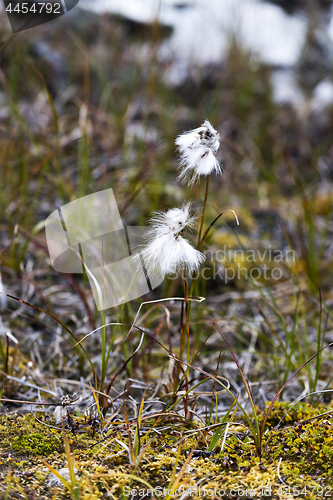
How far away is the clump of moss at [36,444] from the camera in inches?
39.8

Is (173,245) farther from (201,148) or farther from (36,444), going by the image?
(36,444)

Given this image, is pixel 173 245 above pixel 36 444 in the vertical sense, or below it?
above

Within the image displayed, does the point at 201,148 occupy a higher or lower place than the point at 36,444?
higher

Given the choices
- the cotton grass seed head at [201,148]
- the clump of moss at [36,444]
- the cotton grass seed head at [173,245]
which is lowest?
the clump of moss at [36,444]

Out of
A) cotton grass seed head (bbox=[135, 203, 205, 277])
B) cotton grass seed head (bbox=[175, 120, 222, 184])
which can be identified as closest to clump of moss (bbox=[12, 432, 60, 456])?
cotton grass seed head (bbox=[135, 203, 205, 277])

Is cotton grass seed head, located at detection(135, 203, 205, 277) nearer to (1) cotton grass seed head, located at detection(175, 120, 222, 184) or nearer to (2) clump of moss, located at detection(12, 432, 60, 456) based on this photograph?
(1) cotton grass seed head, located at detection(175, 120, 222, 184)

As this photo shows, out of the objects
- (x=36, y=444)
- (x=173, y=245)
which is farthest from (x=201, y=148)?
(x=36, y=444)

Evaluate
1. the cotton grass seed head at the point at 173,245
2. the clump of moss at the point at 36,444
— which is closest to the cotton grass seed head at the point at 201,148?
the cotton grass seed head at the point at 173,245

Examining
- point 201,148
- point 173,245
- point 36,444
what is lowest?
point 36,444

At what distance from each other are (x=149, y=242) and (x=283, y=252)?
69.4 inches

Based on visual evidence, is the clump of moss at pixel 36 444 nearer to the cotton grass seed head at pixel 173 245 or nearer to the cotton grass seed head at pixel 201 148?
the cotton grass seed head at pixel 173 245

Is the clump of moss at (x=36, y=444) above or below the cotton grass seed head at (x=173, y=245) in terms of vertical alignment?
below

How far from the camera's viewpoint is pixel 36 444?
103 cm

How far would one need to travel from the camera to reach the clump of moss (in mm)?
→ 1010
